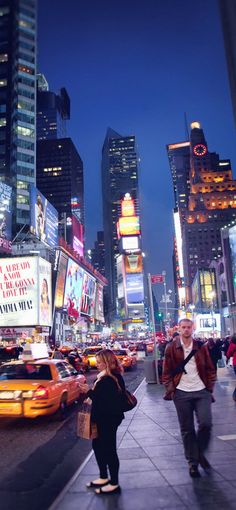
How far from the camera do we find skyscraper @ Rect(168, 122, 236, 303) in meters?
162

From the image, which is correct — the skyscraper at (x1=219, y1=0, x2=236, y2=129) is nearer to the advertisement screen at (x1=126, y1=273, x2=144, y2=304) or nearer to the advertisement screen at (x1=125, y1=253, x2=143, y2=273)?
the advertisement screen at (x1=125, y1=253, x2=143, y2=273)

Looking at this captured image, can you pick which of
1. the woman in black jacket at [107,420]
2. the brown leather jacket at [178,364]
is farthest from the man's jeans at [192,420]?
the woman in black jacket at [107,420]

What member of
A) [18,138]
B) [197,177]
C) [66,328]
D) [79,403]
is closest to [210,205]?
[197,177]

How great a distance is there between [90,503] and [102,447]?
0.59 meters

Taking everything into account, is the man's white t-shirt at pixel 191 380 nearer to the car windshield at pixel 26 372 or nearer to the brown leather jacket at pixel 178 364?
the brown leather jacket at pixel 178 364

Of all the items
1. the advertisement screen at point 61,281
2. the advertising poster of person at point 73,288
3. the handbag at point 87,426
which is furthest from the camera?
the advertising poster of person at point 73,288

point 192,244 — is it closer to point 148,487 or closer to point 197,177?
point 197,177

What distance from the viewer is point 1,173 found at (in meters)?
88.2

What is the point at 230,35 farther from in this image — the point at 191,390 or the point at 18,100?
the point at 18,100

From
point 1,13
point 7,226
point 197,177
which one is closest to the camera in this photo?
point 7,226

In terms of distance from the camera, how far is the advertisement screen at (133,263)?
16188 centimetres

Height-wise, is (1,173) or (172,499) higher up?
(1,173)

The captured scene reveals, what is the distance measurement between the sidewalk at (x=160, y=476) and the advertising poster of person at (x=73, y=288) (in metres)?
56.5

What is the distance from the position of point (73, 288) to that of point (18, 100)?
4394 cm
